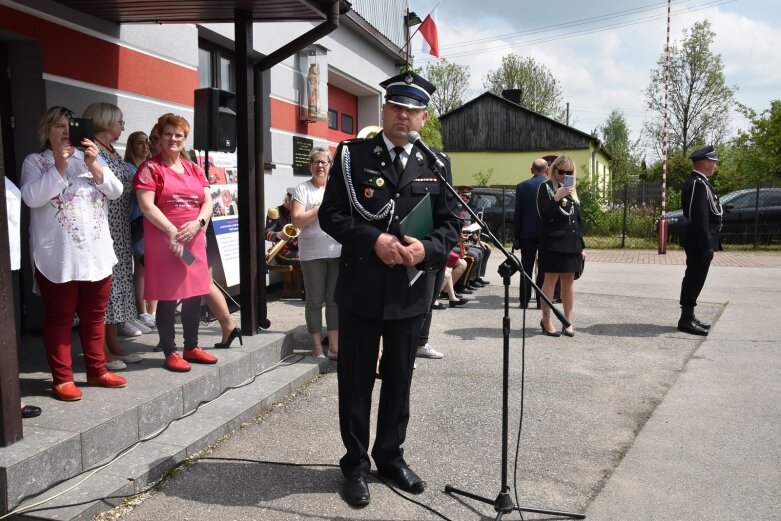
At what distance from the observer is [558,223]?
713cm

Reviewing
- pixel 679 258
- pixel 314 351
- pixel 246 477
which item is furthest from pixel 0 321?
pixel 679 258

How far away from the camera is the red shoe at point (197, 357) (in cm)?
493

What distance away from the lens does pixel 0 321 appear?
10.9 ft

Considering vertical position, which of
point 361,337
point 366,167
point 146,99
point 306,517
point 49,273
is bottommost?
point 306,517

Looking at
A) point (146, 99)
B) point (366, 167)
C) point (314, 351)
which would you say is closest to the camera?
point (366, 167)

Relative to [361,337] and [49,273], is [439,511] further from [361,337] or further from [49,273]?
[49,273]

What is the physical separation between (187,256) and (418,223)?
6.48 feet

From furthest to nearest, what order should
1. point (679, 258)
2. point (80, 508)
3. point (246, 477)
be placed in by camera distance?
1. point (679, 258)
2. point (246, 477)
3. point (80, 508)

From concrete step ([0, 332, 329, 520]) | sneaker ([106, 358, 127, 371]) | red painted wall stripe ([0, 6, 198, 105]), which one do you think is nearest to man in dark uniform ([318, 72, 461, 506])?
concrete step ([0, 332, 329, 520])

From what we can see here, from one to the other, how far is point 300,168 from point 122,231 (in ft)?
17.3

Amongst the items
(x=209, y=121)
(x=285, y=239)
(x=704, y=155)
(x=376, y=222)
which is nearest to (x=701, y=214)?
(x=704, y=155)

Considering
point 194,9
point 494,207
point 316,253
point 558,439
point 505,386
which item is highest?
point 194,9

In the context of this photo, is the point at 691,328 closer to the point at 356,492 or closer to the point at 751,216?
the point at 356,492

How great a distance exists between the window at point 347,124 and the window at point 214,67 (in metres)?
4.23
